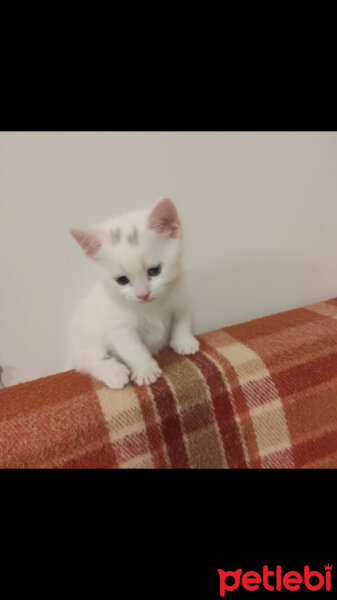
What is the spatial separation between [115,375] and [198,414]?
0.22 meters

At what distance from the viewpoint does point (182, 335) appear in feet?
2.46

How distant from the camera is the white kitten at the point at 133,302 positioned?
568 mm

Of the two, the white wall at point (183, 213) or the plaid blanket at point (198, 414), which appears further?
the white wall at point (183, 213)

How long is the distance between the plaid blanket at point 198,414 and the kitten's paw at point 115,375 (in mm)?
18

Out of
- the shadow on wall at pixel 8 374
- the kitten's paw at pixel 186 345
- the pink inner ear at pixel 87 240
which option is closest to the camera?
the pink inner ear at pixel 87 240

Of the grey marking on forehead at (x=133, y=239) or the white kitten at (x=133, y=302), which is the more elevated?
the grey marking on forehead at (x=133, y=239)

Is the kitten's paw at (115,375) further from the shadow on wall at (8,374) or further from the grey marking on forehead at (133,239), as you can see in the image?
the shadow on wall at (8,374)

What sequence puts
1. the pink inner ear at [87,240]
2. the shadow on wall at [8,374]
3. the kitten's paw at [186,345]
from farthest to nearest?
1. the shadow on wall at [8,374]
2. the kitten's paw at [186,345]
3. the pink inner ear at [87,240]

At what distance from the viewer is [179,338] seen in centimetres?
75

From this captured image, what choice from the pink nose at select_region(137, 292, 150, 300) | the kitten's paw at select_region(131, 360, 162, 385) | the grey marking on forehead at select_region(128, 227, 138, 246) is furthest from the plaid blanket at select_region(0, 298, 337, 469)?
the grey marking on forehead at select_region(128, 227, 138, 246)

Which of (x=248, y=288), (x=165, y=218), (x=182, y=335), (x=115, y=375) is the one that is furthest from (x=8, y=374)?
(x=248, y=288)

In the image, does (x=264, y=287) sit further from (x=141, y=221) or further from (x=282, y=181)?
(x=141, y=221)

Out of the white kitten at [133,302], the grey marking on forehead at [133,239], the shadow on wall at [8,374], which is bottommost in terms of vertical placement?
the shadow on wall at [8,374]

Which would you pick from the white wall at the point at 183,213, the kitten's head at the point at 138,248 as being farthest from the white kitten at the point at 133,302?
the white wall at the point at 183,213
